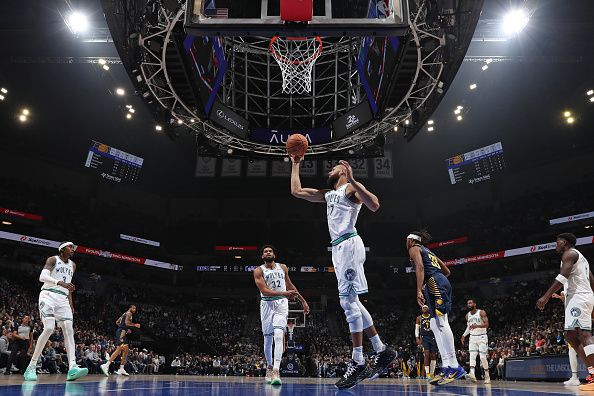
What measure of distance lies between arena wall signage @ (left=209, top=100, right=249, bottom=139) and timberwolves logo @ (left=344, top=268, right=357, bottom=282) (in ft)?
41.6

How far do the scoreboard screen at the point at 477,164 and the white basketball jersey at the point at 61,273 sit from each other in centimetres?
2732

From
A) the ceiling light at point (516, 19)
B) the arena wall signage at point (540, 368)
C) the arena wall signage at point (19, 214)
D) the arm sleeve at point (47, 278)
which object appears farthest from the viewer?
the arena wall signage at point (19, 214)

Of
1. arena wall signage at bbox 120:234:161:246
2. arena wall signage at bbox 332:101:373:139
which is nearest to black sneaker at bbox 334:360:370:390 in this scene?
arena wall signage at bbox 332:101:373:139

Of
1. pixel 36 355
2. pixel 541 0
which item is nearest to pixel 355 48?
pixel 541 0

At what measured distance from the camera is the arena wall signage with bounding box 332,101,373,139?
659 inches

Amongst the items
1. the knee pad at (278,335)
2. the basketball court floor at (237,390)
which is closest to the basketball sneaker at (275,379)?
the basketball court floor at (237,390)

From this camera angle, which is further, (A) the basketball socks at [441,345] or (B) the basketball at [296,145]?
(A) the basketball socks at [441,345]

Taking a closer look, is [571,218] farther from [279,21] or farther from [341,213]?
[341,213]

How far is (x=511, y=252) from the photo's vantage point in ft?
98.7

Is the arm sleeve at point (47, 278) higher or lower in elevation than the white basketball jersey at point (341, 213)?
lower

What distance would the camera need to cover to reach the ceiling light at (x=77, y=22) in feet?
59.5

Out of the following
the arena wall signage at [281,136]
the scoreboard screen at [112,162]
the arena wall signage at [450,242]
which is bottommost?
the arena wall signage at [450,242]

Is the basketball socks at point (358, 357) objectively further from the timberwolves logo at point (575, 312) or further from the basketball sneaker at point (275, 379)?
the timberwolves logo at point (575, 312)

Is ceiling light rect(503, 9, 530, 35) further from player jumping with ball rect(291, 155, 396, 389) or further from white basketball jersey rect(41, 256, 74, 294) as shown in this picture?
white basketball jersey rect(41, 256, 74, 294)
